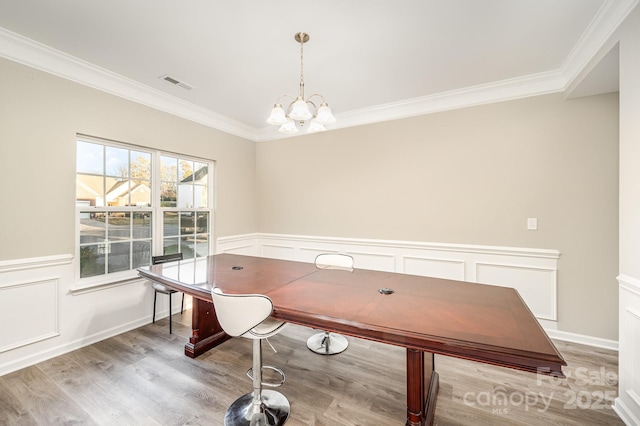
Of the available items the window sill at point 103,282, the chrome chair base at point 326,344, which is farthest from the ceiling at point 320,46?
the chrome chair base at point 326,344

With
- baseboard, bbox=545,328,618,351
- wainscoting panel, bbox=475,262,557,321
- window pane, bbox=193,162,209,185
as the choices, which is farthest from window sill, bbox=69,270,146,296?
baseboard, bbox=545,328,618,351

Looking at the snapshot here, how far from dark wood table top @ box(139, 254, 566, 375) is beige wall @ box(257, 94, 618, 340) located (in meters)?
1.44

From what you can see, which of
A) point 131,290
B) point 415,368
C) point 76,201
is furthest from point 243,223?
point 415,368

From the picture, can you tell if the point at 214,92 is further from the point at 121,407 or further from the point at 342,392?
the point at 342,392

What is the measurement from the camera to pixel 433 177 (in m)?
3.32

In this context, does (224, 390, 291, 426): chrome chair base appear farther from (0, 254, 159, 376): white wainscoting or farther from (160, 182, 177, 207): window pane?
(160, 182, 177, 207): window pane

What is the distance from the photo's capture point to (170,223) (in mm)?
3508

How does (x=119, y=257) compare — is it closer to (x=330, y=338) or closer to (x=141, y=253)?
(x=141, y=253)

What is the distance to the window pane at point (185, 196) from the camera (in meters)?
3.64

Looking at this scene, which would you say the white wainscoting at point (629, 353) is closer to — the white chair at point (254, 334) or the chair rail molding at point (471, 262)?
the chair rail molding at point (471, 262)

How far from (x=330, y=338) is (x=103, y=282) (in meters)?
2.41

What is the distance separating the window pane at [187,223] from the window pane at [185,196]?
110 millimetres

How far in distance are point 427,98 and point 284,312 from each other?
3005 mm

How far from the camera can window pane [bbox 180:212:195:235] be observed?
3.64 metres
